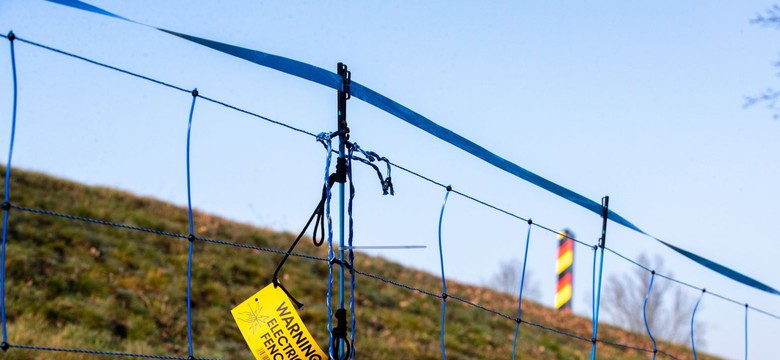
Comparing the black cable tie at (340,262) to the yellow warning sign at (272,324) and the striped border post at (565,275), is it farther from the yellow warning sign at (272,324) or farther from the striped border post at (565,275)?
the striped border post at (565,275)

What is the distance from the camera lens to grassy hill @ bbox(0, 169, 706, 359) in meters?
6.17

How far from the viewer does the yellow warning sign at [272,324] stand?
6.93ft

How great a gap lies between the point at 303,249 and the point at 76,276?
3528mm

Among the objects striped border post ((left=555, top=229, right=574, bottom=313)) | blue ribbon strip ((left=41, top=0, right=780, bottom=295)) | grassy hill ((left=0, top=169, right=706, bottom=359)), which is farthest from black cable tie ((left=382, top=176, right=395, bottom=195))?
striped border post ((left=555, top=229, right=574, bottom=313))

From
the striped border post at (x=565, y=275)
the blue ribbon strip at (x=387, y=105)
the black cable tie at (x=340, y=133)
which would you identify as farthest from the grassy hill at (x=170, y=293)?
the black cable tie at (x=340, y=133)

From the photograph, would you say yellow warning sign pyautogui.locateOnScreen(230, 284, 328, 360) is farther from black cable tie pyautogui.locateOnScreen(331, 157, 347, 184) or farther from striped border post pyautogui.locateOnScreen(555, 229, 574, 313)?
striped border post pyautogui.locateOnScreen(555, 229, 574, 313)

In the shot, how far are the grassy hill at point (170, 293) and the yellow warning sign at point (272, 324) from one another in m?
3.25

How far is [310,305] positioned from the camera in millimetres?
8094

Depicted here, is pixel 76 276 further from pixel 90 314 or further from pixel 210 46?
pixel 210 46

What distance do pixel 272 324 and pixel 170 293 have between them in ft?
17.6

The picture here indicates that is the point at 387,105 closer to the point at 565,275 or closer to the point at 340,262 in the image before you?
the point at 340,262

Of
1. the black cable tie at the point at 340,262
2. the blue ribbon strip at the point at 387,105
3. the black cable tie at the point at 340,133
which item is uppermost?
the blue ribbon strip at the point at 387,105

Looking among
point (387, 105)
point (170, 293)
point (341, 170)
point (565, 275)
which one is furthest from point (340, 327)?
point (565, 275)

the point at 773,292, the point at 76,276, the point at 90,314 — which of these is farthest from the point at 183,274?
the point at 773,292
